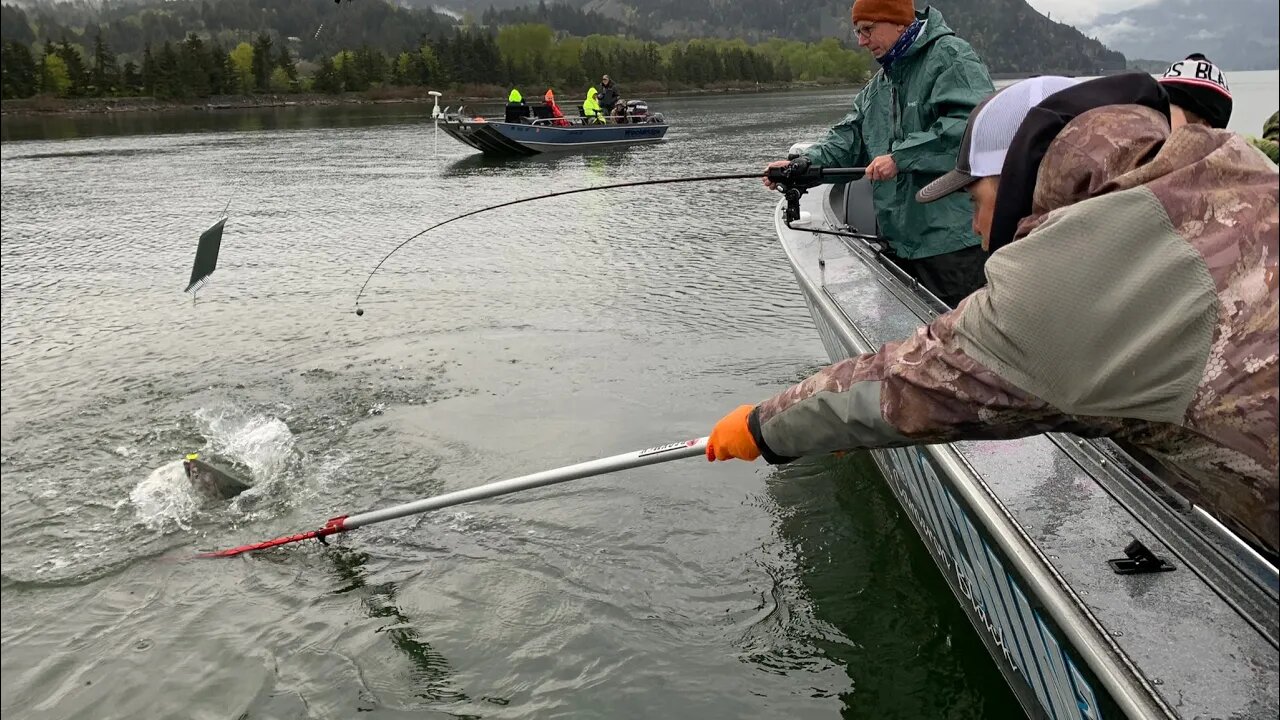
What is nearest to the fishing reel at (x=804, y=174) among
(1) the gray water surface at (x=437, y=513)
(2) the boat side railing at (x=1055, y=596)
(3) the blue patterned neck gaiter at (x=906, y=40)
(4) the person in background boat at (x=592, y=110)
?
(3) the blue patterned neck gaiter at (x=906, y=40)

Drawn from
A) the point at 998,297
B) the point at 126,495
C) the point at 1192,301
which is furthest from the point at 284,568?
the point at 1192,301

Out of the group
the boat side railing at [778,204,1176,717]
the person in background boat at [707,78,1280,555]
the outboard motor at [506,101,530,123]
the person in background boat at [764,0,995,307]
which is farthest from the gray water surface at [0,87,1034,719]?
the outboard motor at [506,101,530,123]

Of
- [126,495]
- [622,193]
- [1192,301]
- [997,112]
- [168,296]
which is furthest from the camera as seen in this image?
[622,193]

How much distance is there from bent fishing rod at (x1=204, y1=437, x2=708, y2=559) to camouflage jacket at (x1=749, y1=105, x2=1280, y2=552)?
4.11 ft

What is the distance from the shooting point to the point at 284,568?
445 centimetres

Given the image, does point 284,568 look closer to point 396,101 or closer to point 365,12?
point 365,12

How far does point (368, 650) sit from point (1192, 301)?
11.3ft

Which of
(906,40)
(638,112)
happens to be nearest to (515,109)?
(638,112)

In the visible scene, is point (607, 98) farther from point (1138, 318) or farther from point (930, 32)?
point (1138, 318)

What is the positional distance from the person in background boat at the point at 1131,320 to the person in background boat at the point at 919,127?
2.50 meters

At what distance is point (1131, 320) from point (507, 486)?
269cm

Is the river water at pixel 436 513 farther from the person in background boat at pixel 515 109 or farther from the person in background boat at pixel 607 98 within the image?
the person in background boat at pixel 607 98

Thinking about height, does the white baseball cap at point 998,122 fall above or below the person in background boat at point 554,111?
below

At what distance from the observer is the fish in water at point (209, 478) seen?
16.4 feet
